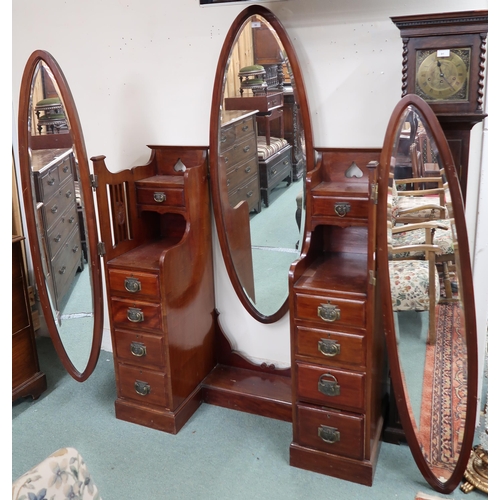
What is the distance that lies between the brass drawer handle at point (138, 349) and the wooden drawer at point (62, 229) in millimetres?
529

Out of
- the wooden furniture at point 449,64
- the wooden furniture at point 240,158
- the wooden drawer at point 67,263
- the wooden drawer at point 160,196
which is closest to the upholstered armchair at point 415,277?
the wooden furniture at point 449,64

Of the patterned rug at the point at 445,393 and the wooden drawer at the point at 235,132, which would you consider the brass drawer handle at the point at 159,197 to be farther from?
the patterned rug at the point at 445,393

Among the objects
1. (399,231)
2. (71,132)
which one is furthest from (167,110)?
(399,231)

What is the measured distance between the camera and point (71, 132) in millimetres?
2172

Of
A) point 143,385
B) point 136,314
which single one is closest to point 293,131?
point 136,314

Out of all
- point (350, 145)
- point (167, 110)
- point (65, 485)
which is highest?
point (167, 110)

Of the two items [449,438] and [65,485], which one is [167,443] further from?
[65,485]

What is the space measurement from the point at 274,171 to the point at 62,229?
3.06ft

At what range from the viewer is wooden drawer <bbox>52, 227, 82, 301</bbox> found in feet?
7.80

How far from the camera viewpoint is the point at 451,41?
70.3 inches

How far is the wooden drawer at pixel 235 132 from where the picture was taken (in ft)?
7.73

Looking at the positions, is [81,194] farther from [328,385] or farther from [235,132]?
[328,385]

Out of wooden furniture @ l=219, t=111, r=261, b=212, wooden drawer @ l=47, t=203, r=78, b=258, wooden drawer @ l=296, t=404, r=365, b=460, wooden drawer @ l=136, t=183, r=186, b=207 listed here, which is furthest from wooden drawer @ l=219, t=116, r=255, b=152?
wooden drawer @ l=296, t=404, r=365, b=460
